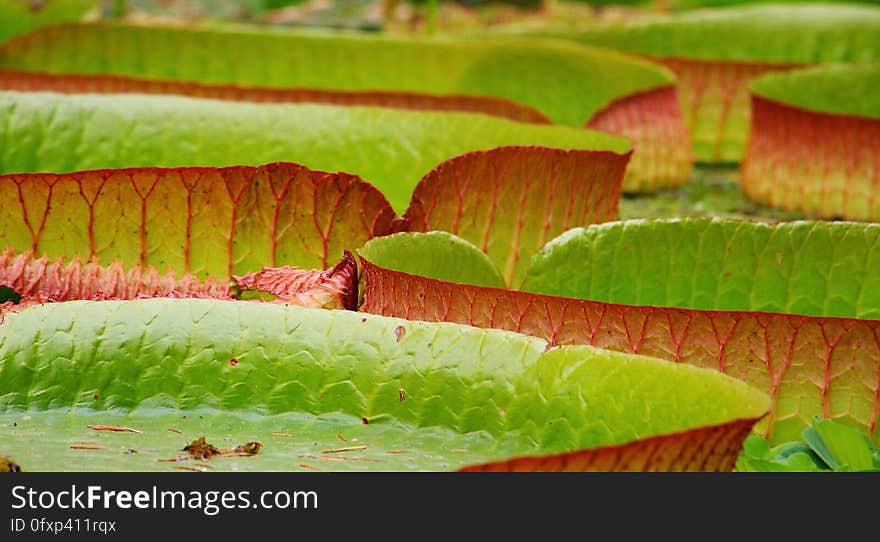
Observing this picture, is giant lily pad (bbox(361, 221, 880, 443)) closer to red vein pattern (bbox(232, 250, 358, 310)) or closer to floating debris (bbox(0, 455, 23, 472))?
red vein pattern (bbox(232, 250, 358, 310))

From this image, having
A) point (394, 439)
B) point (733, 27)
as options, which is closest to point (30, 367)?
point (394, 439)

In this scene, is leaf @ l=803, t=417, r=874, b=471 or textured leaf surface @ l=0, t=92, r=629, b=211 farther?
textured leaf surface @ l=0, t=92, r=629, b=211

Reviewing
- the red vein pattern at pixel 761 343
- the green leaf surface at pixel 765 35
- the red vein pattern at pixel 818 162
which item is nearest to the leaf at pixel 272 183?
the red vein pattern at pixel 761 343

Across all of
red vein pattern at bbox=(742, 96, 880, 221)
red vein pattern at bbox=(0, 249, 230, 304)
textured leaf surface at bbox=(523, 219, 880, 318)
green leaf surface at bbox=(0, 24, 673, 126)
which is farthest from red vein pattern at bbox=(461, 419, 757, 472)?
green leaf surface at bbox=(0, 24, 673, 126)

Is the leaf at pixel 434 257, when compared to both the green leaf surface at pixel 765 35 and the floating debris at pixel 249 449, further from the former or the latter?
the green leaf surface at pixel 765 35

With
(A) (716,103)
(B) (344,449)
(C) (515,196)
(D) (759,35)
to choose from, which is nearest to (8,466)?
(B) (344,449)

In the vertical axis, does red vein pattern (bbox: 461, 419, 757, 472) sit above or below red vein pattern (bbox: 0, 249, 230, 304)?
above

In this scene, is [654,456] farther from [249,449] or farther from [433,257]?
[433,257]

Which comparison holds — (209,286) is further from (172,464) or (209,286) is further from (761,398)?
(761,398)
